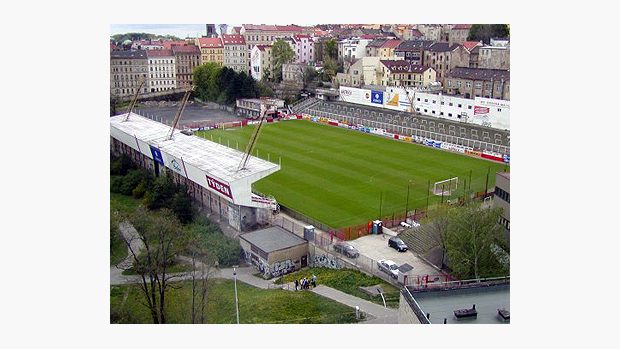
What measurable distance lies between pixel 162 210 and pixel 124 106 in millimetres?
1679

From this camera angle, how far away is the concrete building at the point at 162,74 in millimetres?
8602

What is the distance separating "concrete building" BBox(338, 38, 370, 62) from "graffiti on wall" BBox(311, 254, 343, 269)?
3512mm

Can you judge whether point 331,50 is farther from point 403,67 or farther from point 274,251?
point 274,251

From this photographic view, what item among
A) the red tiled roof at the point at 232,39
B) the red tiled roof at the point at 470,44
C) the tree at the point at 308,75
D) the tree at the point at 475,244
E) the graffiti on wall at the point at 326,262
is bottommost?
the graffiti on wall at the point at 326,262

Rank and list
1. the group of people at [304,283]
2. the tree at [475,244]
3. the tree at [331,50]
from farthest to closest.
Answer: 1. the tree at [331,50]
2. the group of people at [304,283]
3. the tree at [475,244]

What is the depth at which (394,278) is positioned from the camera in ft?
24.1

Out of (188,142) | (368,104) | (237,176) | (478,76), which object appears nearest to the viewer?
(237,176)

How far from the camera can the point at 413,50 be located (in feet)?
32.0

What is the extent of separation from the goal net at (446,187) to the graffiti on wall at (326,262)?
3139 mm

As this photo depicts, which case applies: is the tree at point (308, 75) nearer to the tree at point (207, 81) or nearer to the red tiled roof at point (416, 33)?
the tree at point (207, 81)

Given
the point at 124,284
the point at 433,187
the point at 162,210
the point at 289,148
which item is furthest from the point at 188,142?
the point at 433,187

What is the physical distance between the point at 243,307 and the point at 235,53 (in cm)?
393

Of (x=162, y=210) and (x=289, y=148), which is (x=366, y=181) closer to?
(x=289, y=148)

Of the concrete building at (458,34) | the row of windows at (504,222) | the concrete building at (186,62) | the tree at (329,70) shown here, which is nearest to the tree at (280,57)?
the tree at (329,70)
